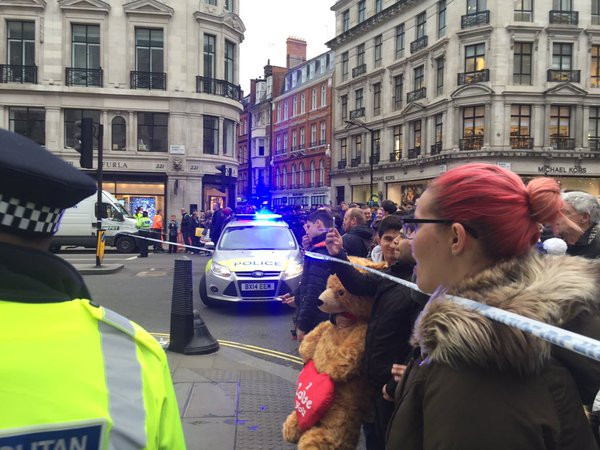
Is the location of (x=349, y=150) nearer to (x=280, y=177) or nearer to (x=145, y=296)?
(x=280, y=177)

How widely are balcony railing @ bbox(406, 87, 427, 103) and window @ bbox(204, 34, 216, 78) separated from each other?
1611 centimetres

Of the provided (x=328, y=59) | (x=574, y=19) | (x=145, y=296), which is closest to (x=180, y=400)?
(x=145, y=296)

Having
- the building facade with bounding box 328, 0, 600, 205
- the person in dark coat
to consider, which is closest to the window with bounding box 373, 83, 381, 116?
the building facade with bounding box 328, 0, 600, 205

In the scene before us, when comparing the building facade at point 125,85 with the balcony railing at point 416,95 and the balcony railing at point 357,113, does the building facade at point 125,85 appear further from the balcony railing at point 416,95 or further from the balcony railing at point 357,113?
the balcony railing at point 357,113

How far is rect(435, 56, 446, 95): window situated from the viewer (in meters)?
35.9

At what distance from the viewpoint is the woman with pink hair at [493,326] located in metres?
1.17

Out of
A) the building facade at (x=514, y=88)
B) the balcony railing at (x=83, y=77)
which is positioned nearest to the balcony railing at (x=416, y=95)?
the building facade at (x=514, y=88)

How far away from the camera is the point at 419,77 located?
38.5m

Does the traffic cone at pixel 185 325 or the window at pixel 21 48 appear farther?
the window at pixel 21 48

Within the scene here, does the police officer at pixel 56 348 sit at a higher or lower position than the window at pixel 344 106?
lower

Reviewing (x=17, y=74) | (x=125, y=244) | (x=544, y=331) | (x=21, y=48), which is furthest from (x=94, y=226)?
(x=544, y=331)

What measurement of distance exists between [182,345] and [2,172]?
→ 556cm

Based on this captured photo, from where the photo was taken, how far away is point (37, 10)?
91.4 ft

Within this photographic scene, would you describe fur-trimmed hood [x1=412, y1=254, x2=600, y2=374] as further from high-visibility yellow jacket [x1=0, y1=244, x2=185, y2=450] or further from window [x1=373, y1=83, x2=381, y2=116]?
window [x1=373, y1=83, x2=381, y2=116]
